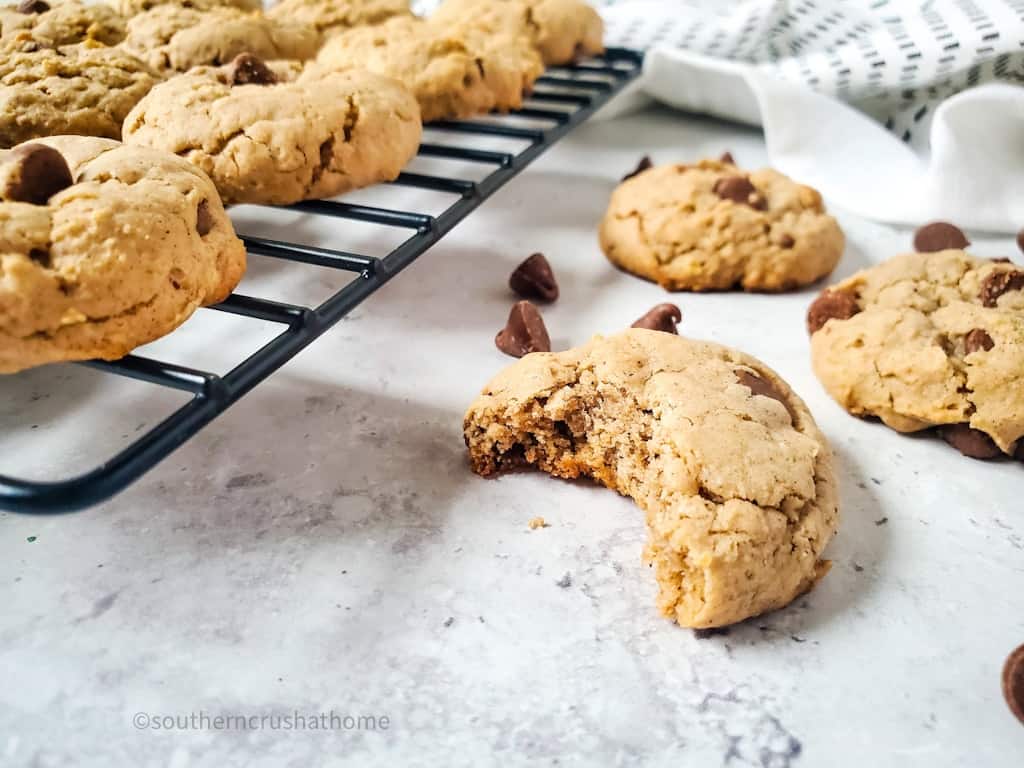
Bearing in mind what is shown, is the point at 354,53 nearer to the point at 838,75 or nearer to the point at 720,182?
the point at 720,182

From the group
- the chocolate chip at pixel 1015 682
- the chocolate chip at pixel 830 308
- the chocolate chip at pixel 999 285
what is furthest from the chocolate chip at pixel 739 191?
the chocolate chip at pixel 1015 682

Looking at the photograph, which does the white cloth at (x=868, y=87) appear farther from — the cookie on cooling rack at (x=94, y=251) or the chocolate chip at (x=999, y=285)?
the cookie on cooling rack at (x=94, y=251)

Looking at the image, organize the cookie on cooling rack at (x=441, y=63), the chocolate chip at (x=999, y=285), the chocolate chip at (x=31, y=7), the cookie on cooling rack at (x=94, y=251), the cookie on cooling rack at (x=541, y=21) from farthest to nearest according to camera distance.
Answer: the cookie on cooling rack at (x=541, y=21), the cookie on cooling rack at (x=441, y=63), the chocolate chip at (x=31, y=7), the chocolate chip at (x=999, y=285), the cookie on cooling rack at (x=94, y=251)

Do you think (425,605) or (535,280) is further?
(535,280)

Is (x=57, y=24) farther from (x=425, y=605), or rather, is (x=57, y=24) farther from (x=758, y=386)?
(x=758, y=386)

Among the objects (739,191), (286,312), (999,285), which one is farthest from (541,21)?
(286,312)
